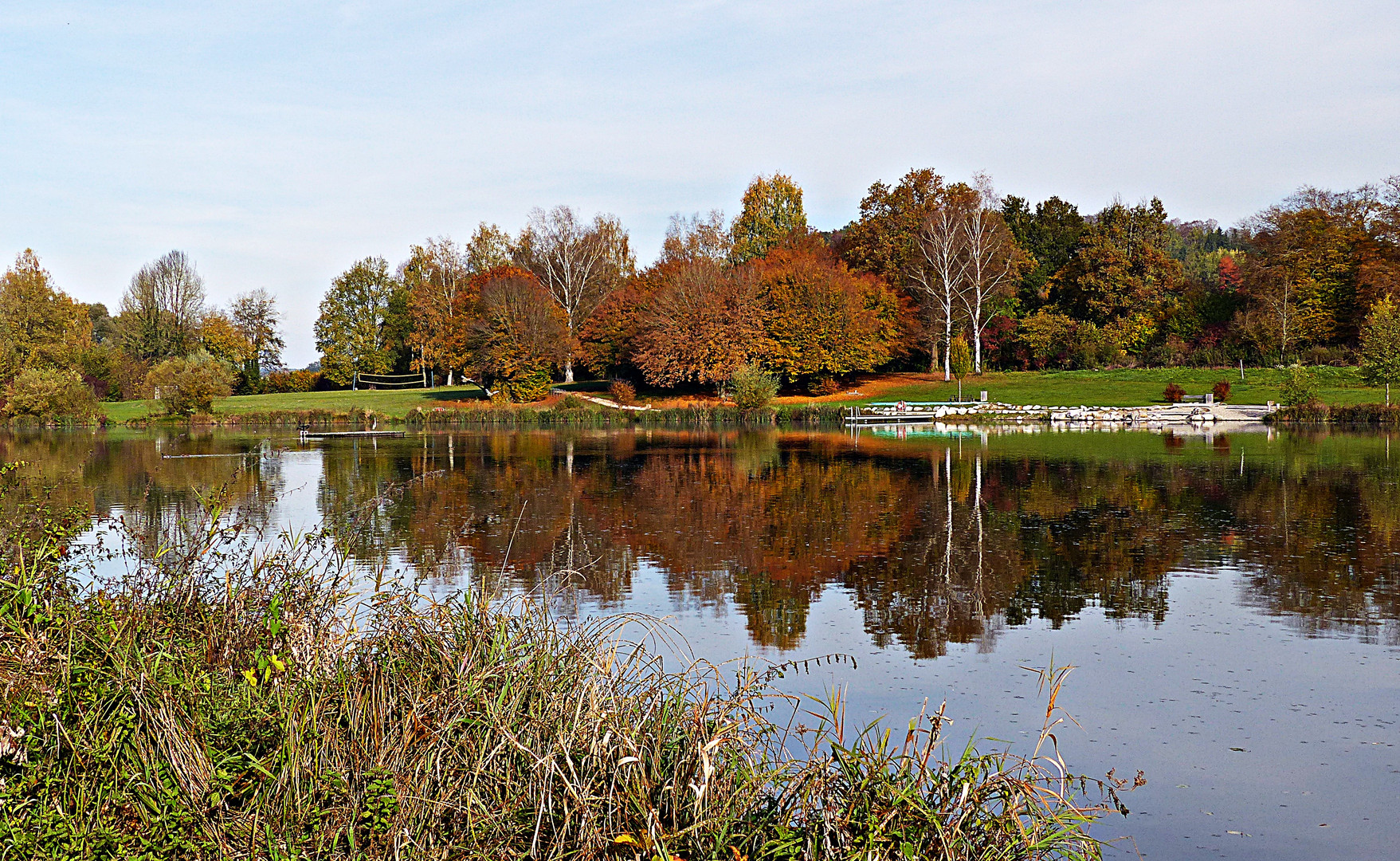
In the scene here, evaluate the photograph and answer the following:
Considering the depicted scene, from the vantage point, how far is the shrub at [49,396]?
4747 centimetres

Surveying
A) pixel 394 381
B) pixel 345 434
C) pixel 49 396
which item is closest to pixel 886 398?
pixel 345 434

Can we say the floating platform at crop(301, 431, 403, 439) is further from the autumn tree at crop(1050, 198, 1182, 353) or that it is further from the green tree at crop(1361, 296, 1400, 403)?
the autumn tree at crop(1050, 198, 1182, 353)

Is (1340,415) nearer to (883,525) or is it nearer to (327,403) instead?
(883,525)

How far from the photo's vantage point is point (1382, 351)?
128ft

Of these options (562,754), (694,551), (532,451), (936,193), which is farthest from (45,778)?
(936,193)

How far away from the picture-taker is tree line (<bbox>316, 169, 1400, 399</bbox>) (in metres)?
58.2

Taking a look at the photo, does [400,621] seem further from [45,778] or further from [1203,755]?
[1203,755]

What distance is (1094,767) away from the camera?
611 cm

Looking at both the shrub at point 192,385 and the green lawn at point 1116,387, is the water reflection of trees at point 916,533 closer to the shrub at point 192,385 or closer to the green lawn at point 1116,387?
the green lawn at point 1116,387

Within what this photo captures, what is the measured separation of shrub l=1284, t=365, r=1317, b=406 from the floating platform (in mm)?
33509

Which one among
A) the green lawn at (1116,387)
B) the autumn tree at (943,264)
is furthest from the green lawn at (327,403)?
the autumn tree at (943,264)

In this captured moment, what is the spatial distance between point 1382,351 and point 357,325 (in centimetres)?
6353

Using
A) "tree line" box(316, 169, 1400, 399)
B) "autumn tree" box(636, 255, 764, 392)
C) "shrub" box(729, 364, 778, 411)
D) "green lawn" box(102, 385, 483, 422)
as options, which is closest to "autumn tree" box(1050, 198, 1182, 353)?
"tree line" box(316, 169, 1400, 399)

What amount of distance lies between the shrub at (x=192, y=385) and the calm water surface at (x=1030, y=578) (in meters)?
25.5
